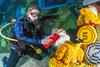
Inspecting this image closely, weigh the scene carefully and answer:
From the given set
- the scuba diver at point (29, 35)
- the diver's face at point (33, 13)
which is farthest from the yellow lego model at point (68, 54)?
the diver's face at point (33, 13)

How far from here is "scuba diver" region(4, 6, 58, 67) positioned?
7.36 feet

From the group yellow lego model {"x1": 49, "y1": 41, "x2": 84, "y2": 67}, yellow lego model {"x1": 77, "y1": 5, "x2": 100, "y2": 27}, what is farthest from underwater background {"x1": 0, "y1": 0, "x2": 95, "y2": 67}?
yellow lego model {"x1": 49, "y1": 41, "x2": 84, "y2": 67}

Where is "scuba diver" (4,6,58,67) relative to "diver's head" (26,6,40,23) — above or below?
below

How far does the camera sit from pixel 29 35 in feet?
7.52

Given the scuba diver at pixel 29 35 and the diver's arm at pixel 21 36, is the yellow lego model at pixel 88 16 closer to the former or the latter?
the scuba diver at pixel 29 35

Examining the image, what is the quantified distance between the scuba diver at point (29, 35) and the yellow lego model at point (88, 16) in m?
0.21

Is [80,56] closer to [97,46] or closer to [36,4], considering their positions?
[97,46]

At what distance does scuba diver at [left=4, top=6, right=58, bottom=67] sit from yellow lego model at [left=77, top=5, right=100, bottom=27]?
21 centimetres

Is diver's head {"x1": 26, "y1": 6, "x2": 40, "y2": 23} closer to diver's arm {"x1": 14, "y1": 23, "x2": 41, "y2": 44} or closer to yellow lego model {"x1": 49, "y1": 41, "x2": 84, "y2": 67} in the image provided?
diver's arm {"x1": 14, "y1": 23, "x2": 41, "y2": 44}

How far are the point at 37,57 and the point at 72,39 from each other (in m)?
0.32

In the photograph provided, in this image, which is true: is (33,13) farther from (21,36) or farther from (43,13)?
(21,36)

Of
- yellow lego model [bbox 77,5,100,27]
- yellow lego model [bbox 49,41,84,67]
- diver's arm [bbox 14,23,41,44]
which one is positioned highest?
yellow lego model [bbox 77,5,100,27]

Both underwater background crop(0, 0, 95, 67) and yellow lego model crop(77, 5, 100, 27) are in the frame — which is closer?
yellow lego model crop(77, 5, 100, 27)

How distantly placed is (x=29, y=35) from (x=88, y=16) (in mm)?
470
